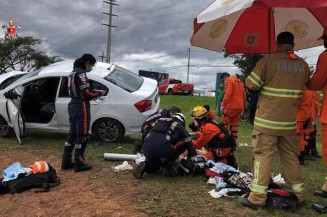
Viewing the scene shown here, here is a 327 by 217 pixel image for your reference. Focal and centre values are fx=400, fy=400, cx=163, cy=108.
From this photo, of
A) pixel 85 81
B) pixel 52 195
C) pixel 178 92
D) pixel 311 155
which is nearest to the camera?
pixel 52 195

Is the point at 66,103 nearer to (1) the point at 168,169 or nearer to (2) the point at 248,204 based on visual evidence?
(1) the point at 168,169

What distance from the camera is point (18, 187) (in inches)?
216

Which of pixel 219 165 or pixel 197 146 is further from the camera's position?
pixel 197 146

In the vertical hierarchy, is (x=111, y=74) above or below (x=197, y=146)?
above

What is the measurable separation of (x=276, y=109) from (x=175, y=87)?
3729cm

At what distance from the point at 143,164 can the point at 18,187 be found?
1769 millimetres

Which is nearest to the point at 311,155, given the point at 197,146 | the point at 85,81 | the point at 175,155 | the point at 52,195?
the point at 197,146

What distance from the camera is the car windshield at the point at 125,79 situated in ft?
28.3

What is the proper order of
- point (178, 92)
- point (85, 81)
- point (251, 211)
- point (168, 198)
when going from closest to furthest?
point (251, 211), point (168, 198), point (85, 81), point (178, 92)

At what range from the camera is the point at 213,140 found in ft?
20.7

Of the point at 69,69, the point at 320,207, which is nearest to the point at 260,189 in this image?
the point at 320,207

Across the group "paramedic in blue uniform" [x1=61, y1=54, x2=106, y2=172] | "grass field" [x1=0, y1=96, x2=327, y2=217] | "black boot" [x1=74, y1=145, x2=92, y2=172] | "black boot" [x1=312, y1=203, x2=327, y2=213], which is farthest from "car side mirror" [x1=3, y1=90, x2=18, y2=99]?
"black boot" [x1=312, y1=203, x2=327, y2=213]

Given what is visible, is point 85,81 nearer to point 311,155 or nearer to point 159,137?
point 159,137

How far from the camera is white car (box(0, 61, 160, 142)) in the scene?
8375 mm
